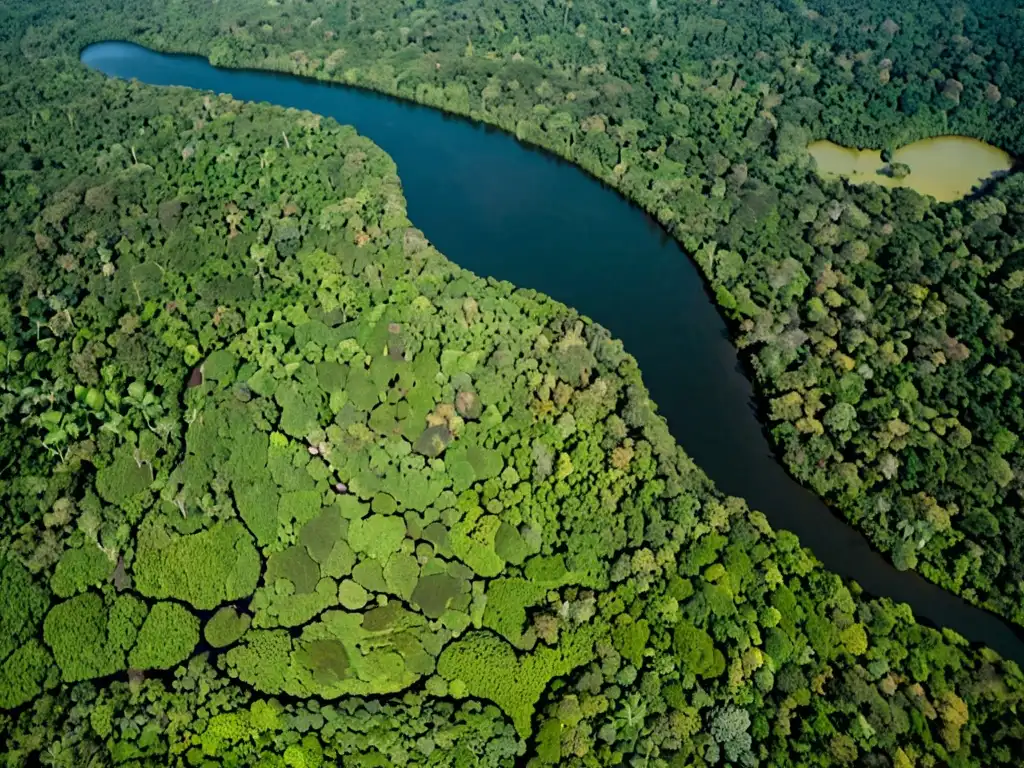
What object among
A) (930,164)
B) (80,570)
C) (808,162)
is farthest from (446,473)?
(930,164)

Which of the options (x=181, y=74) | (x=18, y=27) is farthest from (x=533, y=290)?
(x=18, y=27)

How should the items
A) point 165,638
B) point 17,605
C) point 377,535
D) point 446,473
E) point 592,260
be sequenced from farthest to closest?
point 592,260 → point 446,473 → point 377,535 → point 17,605 → point 165,638

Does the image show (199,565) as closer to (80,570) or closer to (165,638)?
(165,638)

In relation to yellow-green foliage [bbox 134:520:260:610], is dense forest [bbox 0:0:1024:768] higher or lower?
higher

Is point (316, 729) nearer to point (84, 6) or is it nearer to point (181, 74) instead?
point (181, 74)

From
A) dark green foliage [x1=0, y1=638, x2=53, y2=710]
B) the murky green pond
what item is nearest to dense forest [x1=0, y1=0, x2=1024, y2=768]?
dark green foliage [x1=0, y1=638, x2=53, y2=710]

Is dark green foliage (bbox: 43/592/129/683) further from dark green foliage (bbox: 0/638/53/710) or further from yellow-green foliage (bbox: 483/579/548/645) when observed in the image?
yellow-green foliage (bbox: 483/579/548/645)

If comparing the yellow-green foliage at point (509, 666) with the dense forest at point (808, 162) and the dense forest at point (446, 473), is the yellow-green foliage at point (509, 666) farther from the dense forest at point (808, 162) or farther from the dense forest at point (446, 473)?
the dense forest at point (808, 162)
